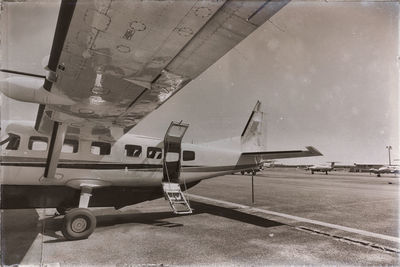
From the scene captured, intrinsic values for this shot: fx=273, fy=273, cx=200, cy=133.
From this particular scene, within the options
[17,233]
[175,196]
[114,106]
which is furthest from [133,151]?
[17,233]

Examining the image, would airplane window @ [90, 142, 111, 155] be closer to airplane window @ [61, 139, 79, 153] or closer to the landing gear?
airplane window @ [61, 139, 79, 153]

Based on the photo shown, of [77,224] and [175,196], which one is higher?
[175,196]

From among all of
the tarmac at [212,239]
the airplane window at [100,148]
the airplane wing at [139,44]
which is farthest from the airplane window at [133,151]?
the airplane wing at [139,44]

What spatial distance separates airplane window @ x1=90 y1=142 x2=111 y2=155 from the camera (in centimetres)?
865

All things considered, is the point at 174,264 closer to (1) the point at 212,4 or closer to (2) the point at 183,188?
(1) the point at 212,4

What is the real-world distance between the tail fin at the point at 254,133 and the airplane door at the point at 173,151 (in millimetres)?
4132

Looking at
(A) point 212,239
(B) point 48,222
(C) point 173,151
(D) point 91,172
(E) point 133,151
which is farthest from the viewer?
(C) point 173,151

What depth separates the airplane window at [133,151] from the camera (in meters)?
9.28

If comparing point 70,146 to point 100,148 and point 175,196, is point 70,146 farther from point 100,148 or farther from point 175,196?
point 175,196

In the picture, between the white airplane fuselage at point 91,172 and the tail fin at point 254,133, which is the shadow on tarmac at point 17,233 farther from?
the tail fin at point 254,133

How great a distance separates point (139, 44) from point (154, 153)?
640cm

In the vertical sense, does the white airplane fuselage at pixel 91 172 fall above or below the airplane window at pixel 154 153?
below

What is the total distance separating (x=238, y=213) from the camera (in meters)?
11.1

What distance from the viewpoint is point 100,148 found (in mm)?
8766
